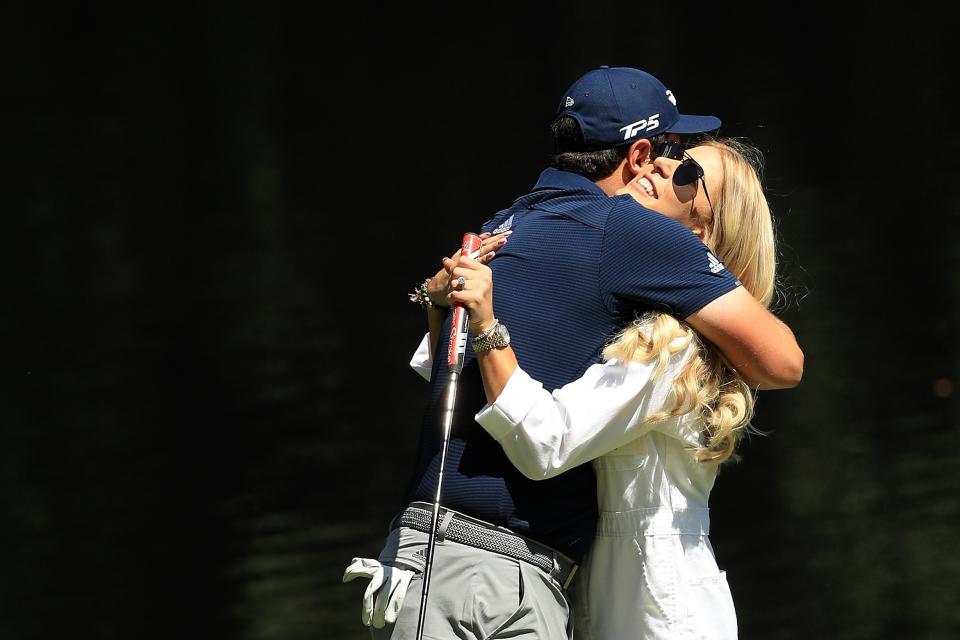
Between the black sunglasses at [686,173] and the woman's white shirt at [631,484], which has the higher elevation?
the black sunglasses at [686,173]

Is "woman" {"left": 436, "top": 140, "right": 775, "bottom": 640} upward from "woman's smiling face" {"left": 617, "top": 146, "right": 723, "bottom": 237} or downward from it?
downward

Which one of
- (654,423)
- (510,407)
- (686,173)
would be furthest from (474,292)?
(686,173)

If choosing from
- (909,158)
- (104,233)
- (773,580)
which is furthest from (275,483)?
(909,158)

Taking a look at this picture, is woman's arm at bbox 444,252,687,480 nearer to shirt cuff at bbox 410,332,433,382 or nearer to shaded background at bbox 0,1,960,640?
shirt cuff at bbox 410,332,433,382

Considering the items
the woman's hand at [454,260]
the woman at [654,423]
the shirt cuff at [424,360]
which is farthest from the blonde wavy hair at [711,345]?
the shirt cuff at [424,360]

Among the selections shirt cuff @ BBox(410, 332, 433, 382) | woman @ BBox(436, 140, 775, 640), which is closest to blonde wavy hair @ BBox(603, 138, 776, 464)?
woman @ BBox(436, 140, 775, 640)

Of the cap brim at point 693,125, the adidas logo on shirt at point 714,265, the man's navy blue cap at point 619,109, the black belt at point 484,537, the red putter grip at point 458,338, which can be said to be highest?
the man's navy blue cap at point 619,109

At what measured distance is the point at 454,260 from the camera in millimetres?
1969

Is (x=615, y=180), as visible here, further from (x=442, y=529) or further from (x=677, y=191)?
(x=442, y=529)

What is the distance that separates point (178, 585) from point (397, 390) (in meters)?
0.82

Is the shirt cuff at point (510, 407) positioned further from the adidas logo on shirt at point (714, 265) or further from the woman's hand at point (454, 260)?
the adidas logo on shirt at point (714, 265)

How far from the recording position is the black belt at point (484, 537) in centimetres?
193

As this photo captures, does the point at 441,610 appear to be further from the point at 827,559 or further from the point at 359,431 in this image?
the point at 827,559

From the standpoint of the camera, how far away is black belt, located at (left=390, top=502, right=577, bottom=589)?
1.93 meters
